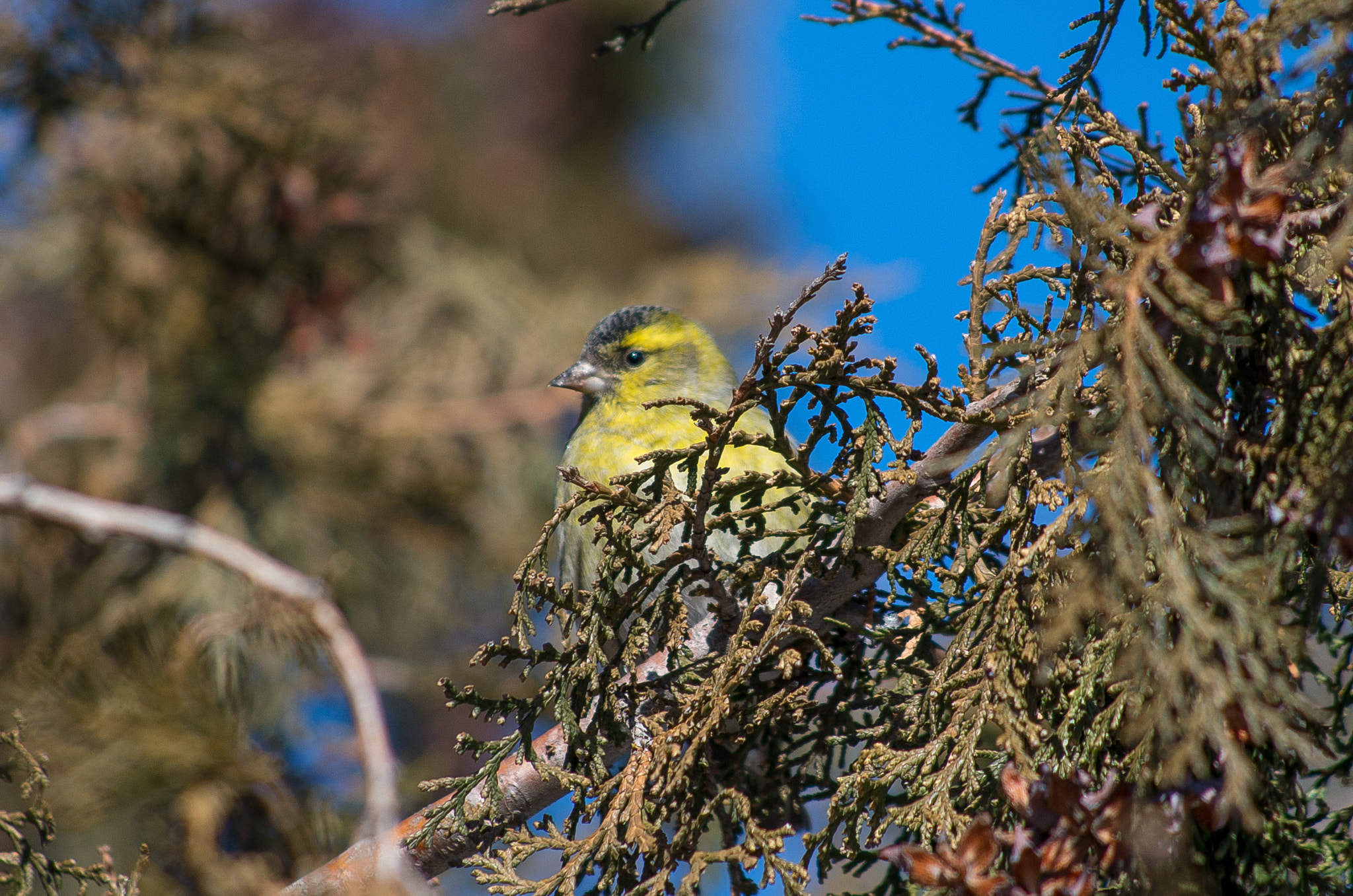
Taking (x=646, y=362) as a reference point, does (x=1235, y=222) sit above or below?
below

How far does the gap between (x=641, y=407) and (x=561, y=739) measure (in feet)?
5.35

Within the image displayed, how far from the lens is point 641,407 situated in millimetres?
3570

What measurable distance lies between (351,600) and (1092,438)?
4345 mm

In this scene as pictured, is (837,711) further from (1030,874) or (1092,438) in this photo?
(1092,438)

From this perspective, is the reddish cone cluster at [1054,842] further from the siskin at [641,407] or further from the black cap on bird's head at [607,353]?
the black cap on bird's head at [607,353]

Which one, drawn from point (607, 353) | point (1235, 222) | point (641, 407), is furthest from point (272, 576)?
point (1235, 222)

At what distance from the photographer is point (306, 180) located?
4.85 m

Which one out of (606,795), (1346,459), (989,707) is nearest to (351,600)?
(606,795)

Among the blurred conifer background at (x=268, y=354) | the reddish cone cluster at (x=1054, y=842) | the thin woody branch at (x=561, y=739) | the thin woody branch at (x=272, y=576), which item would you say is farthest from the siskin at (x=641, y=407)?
the reddish cone cluster at (x=1054, y=842)

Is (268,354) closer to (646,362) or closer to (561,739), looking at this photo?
(646,362)

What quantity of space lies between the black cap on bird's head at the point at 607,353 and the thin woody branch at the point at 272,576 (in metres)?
1.23

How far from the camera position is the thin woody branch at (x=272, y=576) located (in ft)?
7.07

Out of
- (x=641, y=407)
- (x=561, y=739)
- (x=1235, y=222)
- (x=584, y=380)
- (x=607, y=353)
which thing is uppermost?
(x=607, y=353)

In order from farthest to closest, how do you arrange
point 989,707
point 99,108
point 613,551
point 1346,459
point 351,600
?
point 351,600 < point 99,108 < point 613,551 < point 989,707 < point 1346,459
